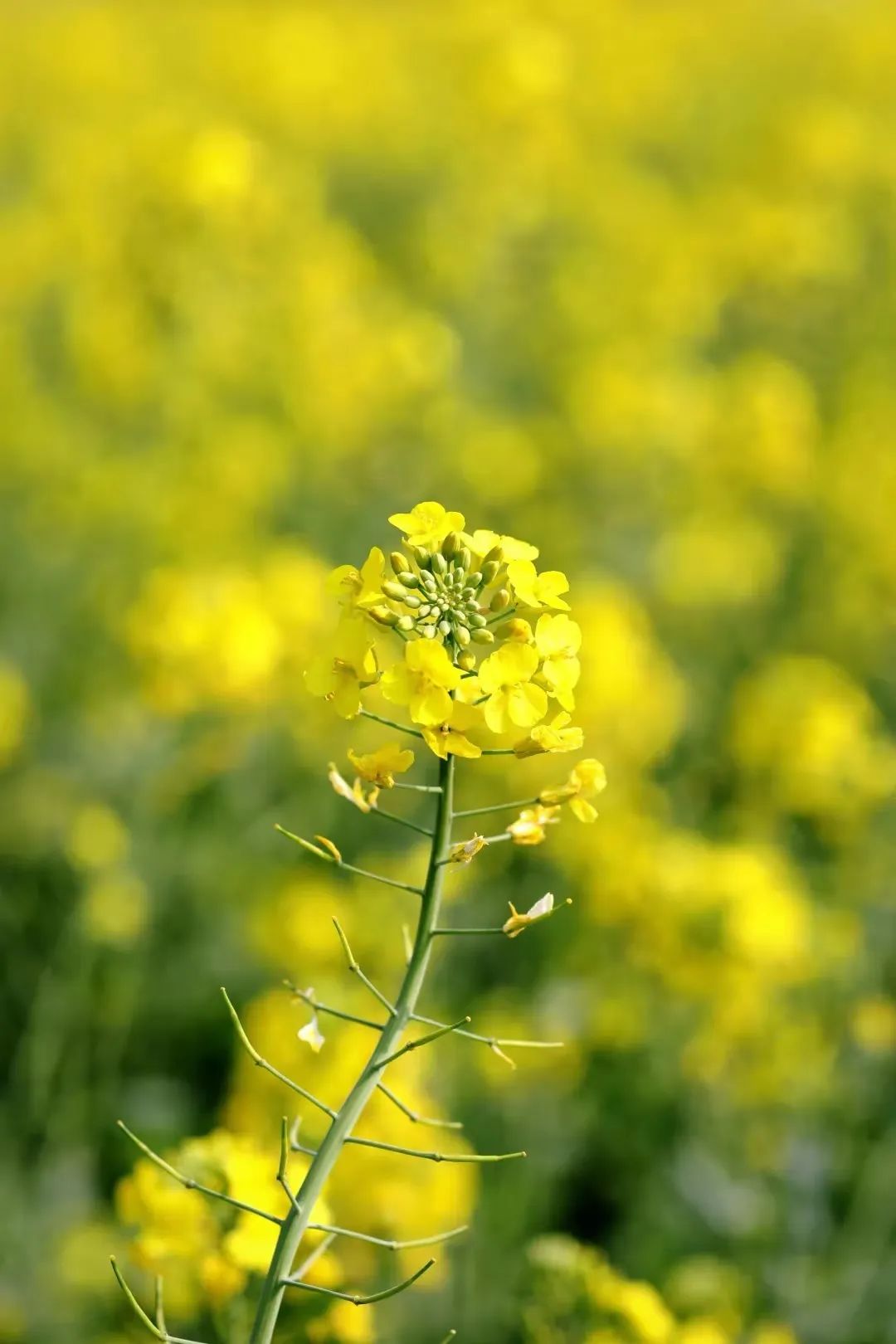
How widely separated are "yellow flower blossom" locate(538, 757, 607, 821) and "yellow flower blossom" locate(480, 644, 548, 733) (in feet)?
0.24

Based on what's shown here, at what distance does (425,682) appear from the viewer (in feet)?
3.92

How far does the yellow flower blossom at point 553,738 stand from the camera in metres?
1.23

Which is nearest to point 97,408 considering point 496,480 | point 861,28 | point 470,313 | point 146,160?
point 146,160

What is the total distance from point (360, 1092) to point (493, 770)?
2.40 metres

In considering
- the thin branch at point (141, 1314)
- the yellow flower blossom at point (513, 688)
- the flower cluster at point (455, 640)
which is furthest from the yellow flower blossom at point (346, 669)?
the thin branch at point (141, 1314)

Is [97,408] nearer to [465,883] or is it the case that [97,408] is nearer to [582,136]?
[465,883]

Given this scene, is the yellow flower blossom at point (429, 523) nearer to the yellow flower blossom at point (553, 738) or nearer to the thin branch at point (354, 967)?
the yellow flower blossom at point (553, 738)

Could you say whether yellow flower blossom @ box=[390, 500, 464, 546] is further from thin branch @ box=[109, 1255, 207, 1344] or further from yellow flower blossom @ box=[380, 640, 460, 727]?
thin branch @ box=[109, 1255, 207, 1344]

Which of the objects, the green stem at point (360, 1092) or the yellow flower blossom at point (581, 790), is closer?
the green stem at point (360, 1092)

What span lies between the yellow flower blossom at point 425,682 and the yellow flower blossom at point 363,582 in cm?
8

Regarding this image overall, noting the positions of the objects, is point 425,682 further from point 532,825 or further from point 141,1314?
point 141,1314

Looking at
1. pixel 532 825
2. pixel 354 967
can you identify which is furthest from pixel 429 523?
pixel 354 967

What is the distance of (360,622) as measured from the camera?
4.12 feet

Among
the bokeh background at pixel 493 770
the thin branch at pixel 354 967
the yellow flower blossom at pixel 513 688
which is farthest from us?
the bokeh background at pixel 493 770
